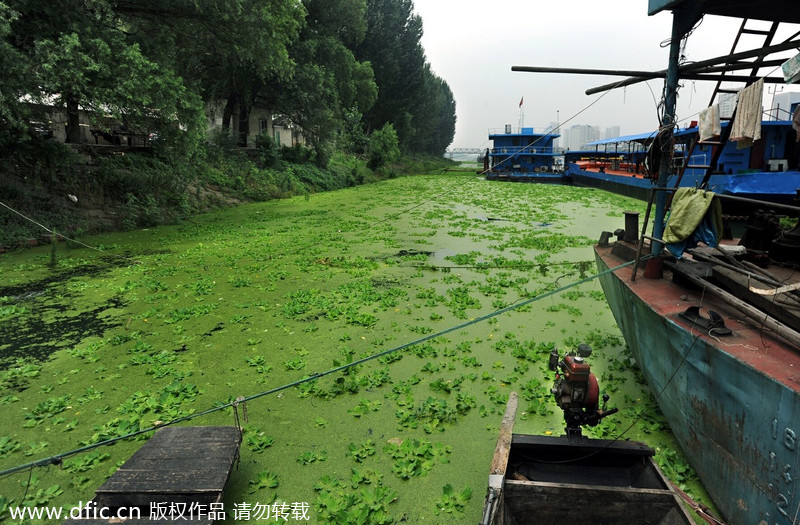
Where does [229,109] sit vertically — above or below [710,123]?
above

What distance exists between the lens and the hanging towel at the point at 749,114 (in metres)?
4.04

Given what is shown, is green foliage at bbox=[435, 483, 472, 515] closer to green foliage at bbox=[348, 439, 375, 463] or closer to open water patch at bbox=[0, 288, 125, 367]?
green foliage at bbox=[348, 439, 375, 463]

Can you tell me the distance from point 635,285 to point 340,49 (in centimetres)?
2644

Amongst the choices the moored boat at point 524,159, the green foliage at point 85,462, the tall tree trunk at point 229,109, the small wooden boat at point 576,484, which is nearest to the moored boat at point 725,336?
the small wooden boat at point 576,484

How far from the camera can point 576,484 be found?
9.98 feet

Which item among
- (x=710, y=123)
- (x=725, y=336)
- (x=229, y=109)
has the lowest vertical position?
(x=725, y=336)

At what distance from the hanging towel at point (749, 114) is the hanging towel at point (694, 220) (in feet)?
1.78

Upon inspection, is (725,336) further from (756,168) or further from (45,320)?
(756,168)

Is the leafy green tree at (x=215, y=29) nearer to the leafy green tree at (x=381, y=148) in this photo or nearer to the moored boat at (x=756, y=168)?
the moored boat at (x=756, y=168)

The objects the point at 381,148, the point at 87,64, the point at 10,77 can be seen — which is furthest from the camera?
the point at 381,148

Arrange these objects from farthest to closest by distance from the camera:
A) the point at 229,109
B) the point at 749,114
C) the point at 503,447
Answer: the point at 229,109, the point at 749,114, the point at 503,447

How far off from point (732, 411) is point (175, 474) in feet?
12.4

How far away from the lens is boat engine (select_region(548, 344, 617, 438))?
3334mm

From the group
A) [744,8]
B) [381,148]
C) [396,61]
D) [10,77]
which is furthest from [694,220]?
[396,61]
